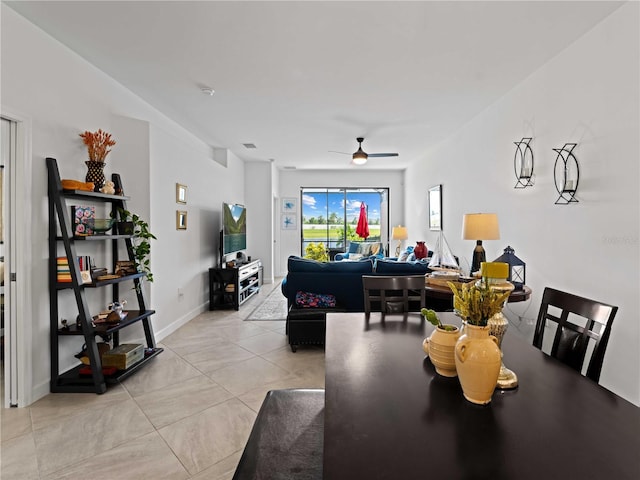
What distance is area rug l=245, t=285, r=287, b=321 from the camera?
15.7 feet

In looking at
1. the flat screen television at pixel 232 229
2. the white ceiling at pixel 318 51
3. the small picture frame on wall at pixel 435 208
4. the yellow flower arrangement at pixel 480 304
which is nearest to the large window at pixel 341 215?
the small picture frame on wall at pixel 435 208

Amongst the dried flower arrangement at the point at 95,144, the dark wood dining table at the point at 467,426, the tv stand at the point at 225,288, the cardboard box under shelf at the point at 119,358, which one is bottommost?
the cardboard box under shelf at the point at 119,358

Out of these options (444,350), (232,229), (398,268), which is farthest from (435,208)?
(444,350)

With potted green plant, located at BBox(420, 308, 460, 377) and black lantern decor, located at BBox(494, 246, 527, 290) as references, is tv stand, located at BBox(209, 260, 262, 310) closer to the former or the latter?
black lantern decor, located at BBox(494, 246, 527, 290)

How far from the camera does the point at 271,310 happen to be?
5176mm

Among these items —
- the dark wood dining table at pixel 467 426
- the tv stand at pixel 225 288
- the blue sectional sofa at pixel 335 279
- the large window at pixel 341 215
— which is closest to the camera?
the dark wood dining table at pixel 467 426

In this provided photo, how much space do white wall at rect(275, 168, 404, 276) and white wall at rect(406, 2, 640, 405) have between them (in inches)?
181

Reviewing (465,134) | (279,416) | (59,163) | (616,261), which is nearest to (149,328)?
(59,163)

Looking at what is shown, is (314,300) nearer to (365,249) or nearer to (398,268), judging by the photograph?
(398,268)

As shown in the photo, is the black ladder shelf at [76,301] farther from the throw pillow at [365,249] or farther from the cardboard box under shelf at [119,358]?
the throw pillow at [365,249]

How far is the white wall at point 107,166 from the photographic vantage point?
2416mm

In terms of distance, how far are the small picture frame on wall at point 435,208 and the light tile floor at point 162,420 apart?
343 cm

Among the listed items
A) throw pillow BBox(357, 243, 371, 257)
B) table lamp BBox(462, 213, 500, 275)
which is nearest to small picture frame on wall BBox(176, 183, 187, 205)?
table lamp BBox(462, 213, 500, 275)

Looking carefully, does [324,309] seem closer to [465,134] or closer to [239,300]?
[239,300]
